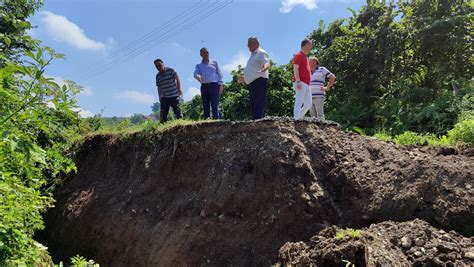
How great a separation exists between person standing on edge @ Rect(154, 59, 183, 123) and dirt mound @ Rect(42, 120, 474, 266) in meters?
0.94

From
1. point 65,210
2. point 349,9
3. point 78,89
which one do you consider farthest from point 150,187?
point 349,9

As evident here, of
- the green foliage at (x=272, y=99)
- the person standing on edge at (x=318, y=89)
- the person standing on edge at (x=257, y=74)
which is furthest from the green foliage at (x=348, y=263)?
the green foliage at (x=272, y=99)

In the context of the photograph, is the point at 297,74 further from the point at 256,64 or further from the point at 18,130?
the point at 18,130

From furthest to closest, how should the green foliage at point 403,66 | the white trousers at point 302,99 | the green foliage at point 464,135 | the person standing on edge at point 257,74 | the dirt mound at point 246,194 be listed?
the green foliage at point 403,66
the person standing on edge at point 257,74
the white trousers at point 302,99
the green foliage at point 464,135
the dirt mound at point 246,194

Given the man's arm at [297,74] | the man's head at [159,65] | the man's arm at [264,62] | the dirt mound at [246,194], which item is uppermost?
the man's head at [159,65]

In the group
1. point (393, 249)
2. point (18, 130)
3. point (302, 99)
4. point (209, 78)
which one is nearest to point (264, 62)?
point (302, 99)

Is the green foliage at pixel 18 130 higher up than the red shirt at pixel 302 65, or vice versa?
the red shirt at pixel 302 65

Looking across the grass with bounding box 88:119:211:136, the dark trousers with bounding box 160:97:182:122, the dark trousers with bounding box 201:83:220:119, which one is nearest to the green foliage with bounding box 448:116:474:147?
the grass with bounding box 88:119:211:136

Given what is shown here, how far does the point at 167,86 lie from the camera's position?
7.80 m

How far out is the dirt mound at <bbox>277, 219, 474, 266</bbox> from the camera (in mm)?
3285

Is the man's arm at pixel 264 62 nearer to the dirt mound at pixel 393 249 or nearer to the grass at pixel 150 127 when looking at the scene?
the grass at pixel 150 127

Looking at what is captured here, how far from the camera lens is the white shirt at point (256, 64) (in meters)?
6.45

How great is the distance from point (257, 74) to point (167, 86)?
219 centimetres

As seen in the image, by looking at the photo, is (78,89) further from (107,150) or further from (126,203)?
(107,150)
